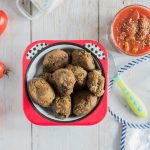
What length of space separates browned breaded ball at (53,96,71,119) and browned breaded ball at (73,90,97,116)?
15 millimetres

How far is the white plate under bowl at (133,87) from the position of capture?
886 millimetres

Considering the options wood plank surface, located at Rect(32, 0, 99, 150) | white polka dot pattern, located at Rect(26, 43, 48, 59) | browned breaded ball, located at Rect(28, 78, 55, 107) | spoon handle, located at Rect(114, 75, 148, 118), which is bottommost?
spoon handle, located at Rect(114, 75, 148, 118)

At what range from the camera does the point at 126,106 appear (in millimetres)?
890

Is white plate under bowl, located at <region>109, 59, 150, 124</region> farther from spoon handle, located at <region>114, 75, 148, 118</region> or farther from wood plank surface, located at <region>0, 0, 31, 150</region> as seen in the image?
wood plank surface, located at <region>0, 0, 31, 150</region>

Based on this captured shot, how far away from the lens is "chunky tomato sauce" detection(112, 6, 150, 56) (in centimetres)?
83

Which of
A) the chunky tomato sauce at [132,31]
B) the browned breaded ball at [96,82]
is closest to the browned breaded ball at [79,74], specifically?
the browned breaded ball at [96,82]

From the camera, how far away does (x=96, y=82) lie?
0.71m

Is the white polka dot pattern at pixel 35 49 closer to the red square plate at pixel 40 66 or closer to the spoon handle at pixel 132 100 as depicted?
the red square plate at pixel 40 66

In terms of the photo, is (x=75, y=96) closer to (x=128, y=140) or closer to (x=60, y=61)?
(x=60, y=61)

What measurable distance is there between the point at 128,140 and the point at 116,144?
29 mm

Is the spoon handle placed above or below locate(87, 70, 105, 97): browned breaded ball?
below

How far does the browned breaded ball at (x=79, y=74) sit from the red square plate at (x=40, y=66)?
5cm

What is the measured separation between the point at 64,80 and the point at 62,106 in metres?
0.05

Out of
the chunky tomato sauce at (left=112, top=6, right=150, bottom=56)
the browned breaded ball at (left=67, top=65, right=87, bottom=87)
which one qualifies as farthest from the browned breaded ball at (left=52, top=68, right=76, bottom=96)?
the chunky tomato sauce at (left=112, top=6, right=150, bottom=56)
